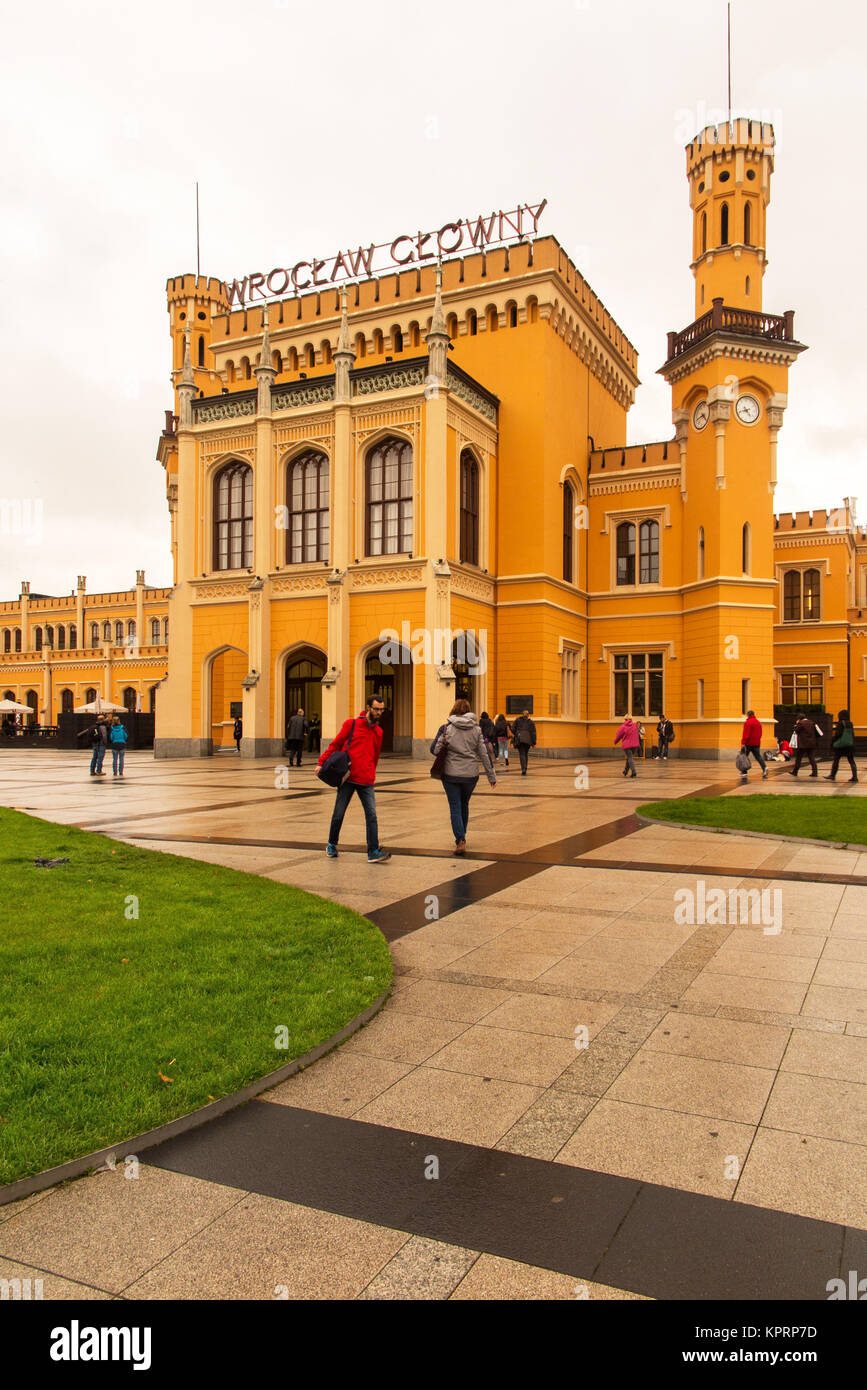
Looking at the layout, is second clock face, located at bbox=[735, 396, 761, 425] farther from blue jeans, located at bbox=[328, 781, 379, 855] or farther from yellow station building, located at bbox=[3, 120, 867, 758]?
blue jeans, located at bbox=[328, 781, 379, 855]

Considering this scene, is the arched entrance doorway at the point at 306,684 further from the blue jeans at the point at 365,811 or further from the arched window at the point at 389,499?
the blue jeans at the point at 365,811

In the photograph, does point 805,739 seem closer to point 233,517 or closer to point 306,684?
point 306,684

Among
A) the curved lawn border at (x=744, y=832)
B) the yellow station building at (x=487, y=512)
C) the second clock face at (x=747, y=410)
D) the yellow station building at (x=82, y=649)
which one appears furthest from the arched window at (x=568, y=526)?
the yellow station building at (x=82, y=649)

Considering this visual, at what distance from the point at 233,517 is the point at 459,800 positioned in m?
26.7

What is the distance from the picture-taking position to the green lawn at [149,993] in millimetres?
3600

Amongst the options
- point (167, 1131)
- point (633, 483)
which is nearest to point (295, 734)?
point (633, 483)

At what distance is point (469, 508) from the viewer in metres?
33.0

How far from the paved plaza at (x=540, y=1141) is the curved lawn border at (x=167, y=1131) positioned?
0.19 ft

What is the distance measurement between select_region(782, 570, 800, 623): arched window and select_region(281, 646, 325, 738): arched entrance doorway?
94.2 feet

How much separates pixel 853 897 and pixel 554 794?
1045 cm

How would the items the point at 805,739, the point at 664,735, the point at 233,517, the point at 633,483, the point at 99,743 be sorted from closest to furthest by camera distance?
the point at 99,743, the point at 805,739, the point at 664,735, the point at 233,517, the point at 633,483

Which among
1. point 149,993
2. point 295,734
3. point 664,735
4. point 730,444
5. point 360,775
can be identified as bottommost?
point 149,993

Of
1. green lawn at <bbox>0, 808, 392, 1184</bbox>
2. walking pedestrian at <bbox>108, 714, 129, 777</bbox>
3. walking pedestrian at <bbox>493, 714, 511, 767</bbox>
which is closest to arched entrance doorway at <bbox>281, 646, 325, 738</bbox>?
walking pedestrian at <bbox>493, 714, 511, 767</bbox>

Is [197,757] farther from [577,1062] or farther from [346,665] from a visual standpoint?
[577,1062]
